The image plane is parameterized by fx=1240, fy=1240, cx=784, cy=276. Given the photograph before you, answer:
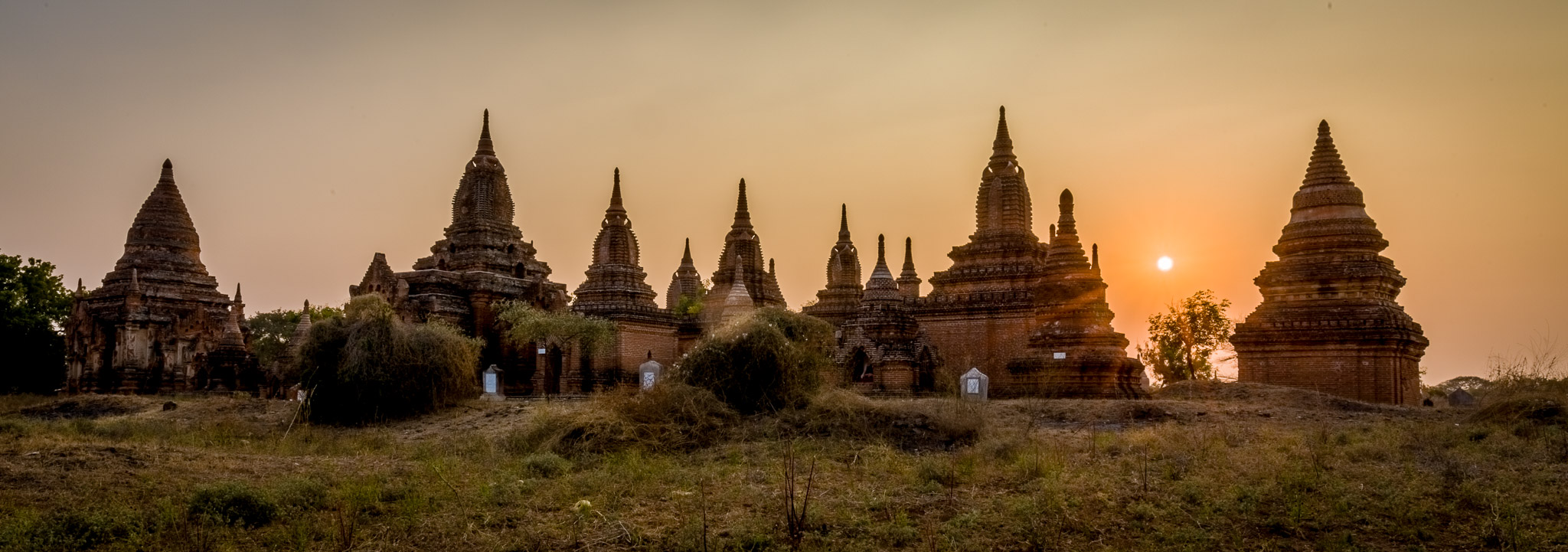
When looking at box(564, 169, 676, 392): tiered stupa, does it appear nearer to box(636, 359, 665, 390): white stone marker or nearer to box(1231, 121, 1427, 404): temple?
box(636, 359, 665, 390): white stone marker

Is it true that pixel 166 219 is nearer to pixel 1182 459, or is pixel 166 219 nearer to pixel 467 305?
pixel 467 305

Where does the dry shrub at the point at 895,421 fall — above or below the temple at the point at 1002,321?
below

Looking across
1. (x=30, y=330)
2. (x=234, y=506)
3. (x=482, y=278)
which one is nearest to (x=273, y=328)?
(x=30, y=330)

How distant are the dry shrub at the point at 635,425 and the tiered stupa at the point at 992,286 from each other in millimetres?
12202

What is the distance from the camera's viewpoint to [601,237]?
3903cm

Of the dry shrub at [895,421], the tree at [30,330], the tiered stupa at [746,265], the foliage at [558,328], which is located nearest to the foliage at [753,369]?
the dry shrub at [895,421]

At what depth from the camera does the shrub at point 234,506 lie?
1173 cm

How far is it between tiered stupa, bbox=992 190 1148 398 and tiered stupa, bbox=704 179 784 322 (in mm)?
Answer: 16096

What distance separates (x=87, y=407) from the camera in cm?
2775

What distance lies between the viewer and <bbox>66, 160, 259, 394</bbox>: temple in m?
37.6

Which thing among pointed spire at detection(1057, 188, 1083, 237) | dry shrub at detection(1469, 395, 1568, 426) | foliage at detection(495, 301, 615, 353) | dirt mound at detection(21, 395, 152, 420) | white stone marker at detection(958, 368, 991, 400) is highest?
pointed spire at detection(1057, 188, 1083, 237)

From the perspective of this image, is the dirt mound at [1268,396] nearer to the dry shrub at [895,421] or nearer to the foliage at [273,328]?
the dry shrub at [895,421]

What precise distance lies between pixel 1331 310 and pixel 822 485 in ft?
50.2

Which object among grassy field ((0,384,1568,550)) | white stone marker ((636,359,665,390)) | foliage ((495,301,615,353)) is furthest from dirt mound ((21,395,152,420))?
white stone marker ((636,359,665,390))
